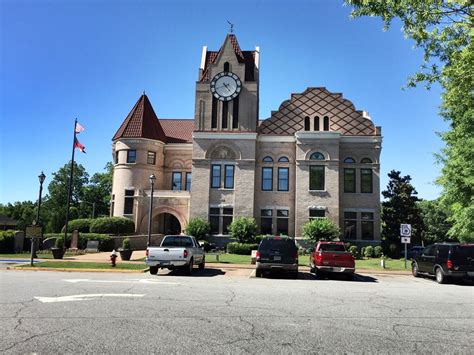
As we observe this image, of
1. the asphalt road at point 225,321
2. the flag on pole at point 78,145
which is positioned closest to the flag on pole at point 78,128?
the flag on pole at point 78,145

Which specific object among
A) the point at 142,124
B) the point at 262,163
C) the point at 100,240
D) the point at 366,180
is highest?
the point at 142,124

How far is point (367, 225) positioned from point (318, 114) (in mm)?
11447

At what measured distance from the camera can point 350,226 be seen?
3703 centimetres

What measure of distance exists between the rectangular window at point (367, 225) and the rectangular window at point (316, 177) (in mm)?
4714

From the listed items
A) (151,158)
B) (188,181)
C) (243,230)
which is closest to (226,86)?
(151,158)

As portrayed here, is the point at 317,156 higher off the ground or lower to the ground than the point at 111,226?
higher

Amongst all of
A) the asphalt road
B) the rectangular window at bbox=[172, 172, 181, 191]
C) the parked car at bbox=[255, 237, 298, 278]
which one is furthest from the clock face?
the asphalt road

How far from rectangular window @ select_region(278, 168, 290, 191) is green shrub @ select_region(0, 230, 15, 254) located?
22758mm

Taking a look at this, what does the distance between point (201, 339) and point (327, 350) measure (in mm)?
1946

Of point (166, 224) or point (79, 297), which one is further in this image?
point (166, 224)

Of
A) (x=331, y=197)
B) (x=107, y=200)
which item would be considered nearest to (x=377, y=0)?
(x=331, y=197)

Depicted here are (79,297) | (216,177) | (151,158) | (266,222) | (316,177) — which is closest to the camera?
(79,297)

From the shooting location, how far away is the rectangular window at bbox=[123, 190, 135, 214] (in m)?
39.7

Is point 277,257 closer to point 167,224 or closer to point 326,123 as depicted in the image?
point 326,123
